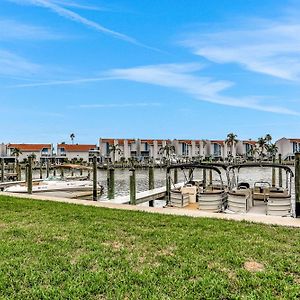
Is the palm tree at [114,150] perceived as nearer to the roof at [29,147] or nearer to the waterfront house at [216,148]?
the roof at [29,147]

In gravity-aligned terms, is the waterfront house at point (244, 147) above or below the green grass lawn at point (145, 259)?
above

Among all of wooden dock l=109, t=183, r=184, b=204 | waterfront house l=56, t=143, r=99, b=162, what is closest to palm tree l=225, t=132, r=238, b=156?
waterfront house l=56, t=143, r=99, b=162

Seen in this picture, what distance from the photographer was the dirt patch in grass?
6.11m

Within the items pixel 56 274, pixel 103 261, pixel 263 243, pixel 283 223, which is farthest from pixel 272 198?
pixel 56 274

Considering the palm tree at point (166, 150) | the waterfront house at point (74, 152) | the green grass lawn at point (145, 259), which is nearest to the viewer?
the green grass lawn at point (145, 259)

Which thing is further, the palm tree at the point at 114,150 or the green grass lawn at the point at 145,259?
the palm tree at the point at 114,150

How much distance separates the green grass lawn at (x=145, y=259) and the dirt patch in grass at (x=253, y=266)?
6cm

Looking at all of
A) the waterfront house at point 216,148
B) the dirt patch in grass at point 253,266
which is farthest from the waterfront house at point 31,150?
the dirt patch in grass at point 253,266

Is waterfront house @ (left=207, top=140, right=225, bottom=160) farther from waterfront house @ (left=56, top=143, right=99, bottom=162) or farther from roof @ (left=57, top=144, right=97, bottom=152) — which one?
roof @ (left=57, top=144, right=97, bottom=152)

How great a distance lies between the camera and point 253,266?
6.27 m

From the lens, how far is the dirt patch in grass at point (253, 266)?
20.0 feet

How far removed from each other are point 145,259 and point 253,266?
187 centimetres

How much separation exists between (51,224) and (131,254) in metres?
3.62

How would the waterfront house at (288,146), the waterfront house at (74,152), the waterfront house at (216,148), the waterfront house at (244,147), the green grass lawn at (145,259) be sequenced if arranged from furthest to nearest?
1. the waterfront house at (244,147)
2. the waterfront house at (216,148)
3. the waterfront house at (288,146)
4. the waterfront house at (74,152)
5. the green grass lawn at (145,259)
